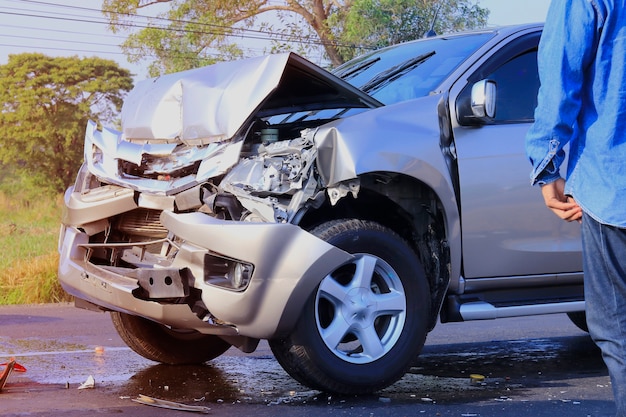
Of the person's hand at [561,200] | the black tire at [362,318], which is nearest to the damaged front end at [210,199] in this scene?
the black tire at [362,318]

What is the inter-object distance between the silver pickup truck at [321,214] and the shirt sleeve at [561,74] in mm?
1750

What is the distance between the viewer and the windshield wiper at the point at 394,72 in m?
5.75

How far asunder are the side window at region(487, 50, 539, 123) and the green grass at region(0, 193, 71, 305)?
5.35m

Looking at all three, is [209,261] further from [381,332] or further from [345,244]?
[381,332]

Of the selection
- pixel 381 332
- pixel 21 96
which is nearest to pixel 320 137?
pixel 381 332

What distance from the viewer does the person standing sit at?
2783 mm

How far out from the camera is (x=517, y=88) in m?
5.57

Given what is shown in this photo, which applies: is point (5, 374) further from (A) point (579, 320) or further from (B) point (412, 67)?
(A) point (579, 320)

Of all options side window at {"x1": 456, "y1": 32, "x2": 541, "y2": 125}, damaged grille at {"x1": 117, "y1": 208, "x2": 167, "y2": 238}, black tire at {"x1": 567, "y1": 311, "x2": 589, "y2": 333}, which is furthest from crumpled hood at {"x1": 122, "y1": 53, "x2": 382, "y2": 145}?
black tire at {"x1": 567, "y1": 311, "x2": 589, "y2": 333}

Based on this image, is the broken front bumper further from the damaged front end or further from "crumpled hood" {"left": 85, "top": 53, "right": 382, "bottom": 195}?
"crumpled hood" {"left": 85, "top": 53, "right": 382, "bottom": 195}

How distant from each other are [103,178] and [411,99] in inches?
Result: 64.5

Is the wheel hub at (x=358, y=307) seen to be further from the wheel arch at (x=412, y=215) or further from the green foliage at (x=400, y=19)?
the green foliage at (x=400, y=19)

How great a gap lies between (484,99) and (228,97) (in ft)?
4.15

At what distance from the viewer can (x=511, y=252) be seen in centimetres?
523
